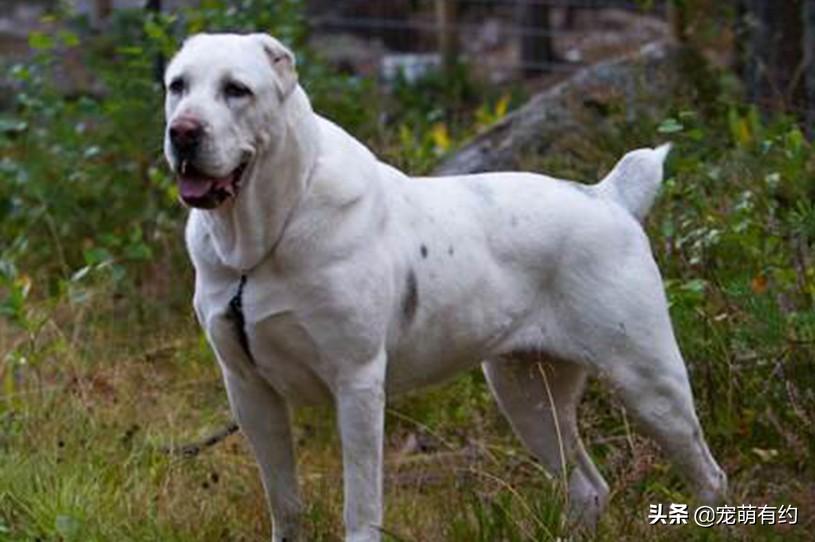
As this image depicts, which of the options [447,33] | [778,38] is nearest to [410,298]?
[778,38]

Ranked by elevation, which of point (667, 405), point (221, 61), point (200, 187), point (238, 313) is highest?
point (221, 61)

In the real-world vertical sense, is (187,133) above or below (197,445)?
above

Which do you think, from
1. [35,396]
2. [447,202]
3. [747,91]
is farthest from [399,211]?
[747,91]

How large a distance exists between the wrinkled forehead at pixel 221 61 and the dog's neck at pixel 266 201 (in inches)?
6.1

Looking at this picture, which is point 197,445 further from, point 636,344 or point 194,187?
point 194,187

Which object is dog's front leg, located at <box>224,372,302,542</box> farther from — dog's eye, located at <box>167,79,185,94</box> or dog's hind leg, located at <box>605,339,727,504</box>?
dog's hind leg, located at <box>605,339,727,504</box>

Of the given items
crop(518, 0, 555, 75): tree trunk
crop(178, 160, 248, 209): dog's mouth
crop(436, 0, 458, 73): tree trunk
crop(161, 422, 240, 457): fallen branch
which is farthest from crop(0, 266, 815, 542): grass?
crop(518, 0, 555, 75): tree trunk

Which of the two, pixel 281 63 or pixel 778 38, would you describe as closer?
pixel 281 63

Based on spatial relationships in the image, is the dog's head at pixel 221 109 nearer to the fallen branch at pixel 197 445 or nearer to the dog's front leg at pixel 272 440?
the dog's front leg at pixel 272 440

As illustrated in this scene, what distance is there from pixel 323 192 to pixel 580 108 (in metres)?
4.05

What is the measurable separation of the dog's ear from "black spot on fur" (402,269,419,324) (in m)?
0.62

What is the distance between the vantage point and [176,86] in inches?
175

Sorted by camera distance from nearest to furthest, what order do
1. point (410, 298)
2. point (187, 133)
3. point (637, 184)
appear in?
1. point (187, 133)
2. point (410, 298)
3. point (637, 184)

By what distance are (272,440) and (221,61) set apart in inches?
42.9
